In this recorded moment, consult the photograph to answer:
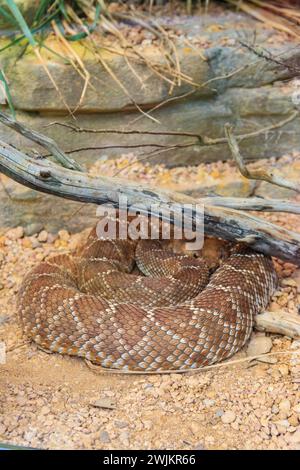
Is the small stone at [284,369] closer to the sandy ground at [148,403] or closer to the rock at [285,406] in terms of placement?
the sandy ground at [148,403]

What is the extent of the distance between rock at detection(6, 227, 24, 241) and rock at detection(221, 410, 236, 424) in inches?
110

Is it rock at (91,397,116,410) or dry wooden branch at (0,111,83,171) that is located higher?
dry wooden branch at (0,111,83,171)

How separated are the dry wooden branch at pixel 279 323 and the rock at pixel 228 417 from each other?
95 cm

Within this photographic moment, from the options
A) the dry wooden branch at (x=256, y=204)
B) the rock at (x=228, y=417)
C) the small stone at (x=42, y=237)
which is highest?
the dry wooden branch at (x=256, y=204)

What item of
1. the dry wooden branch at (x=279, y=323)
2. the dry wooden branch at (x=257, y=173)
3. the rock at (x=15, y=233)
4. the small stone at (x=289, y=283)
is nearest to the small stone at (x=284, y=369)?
the dry wooden branch at (x=279, y=323)

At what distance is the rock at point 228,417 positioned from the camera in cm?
370

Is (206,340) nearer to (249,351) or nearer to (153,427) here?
(249,351)

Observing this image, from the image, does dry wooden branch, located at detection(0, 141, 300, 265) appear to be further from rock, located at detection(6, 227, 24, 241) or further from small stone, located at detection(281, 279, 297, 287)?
rock, located at detection(6, 227, 24, 241)

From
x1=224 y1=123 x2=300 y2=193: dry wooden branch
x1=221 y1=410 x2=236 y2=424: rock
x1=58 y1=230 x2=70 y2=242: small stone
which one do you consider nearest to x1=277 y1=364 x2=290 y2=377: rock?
x1=221 y1=410 x2=236 y2=424: rock

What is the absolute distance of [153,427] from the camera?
12.0 feet

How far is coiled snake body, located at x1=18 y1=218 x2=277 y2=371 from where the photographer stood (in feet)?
13.8

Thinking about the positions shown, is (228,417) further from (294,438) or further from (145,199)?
(145,199)

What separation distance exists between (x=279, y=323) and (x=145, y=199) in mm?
1402

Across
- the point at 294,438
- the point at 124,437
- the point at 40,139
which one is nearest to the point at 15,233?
the point at 40,139
